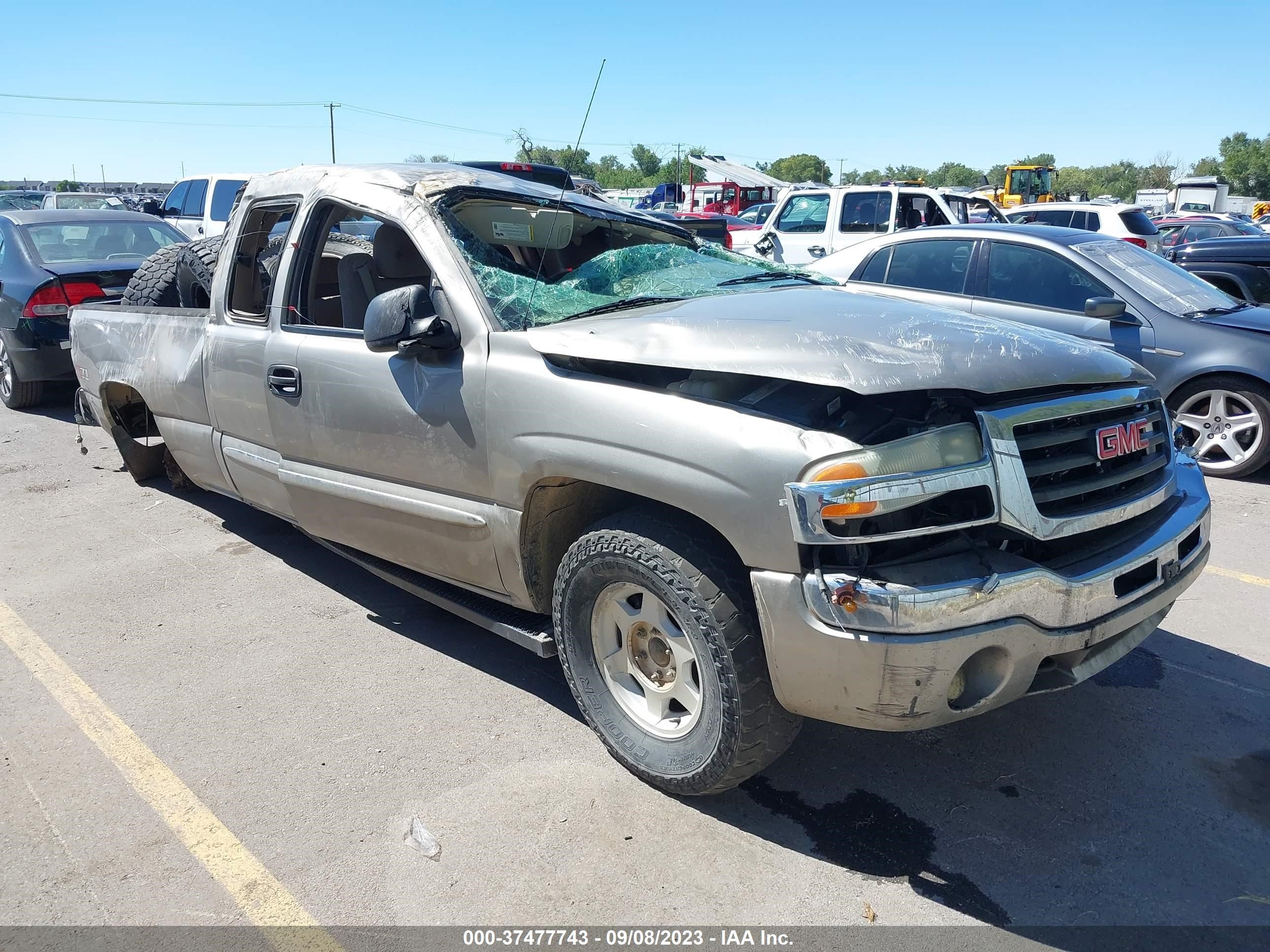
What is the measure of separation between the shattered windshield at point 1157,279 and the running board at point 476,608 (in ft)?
A: 17.2

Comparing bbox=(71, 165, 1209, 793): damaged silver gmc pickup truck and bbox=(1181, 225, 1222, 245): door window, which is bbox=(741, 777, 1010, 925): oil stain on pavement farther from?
bbox=(1181, 225, 1222, 245): door window

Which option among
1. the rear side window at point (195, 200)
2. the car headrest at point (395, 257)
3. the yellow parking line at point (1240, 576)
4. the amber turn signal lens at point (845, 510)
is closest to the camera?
the amber turn signal lens at point (845, 510)

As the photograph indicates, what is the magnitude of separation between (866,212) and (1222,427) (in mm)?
8033

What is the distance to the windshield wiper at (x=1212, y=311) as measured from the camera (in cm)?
654

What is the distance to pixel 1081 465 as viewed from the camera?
2.74 metres

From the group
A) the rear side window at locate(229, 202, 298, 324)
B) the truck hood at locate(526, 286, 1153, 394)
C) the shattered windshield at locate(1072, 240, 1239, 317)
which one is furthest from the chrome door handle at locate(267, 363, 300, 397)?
the shattered windshield at locate(1072, 240, 1239, 317)

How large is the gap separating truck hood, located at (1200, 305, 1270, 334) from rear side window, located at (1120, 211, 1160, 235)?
6.89 m

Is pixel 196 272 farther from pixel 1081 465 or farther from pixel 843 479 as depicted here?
pixel 1081 465

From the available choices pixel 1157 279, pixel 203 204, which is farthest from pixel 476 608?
pixel 203 204

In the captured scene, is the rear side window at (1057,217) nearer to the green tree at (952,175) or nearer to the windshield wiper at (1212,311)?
the windshield wiper at (1212,311)

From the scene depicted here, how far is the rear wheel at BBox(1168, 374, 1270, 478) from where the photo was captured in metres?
6.38

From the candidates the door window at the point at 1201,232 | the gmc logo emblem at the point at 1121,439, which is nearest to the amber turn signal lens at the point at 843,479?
the gmc logo emblem at the point at 1121,439

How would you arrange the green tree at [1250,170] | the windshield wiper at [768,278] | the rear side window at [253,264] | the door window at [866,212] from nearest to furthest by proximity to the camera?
the windshield wiper at [768,278], the rear side window at [253,264], the door window at [866,212], the green tree at [1250,170]

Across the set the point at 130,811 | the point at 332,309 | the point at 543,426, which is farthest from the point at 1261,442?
the point at 130,811
